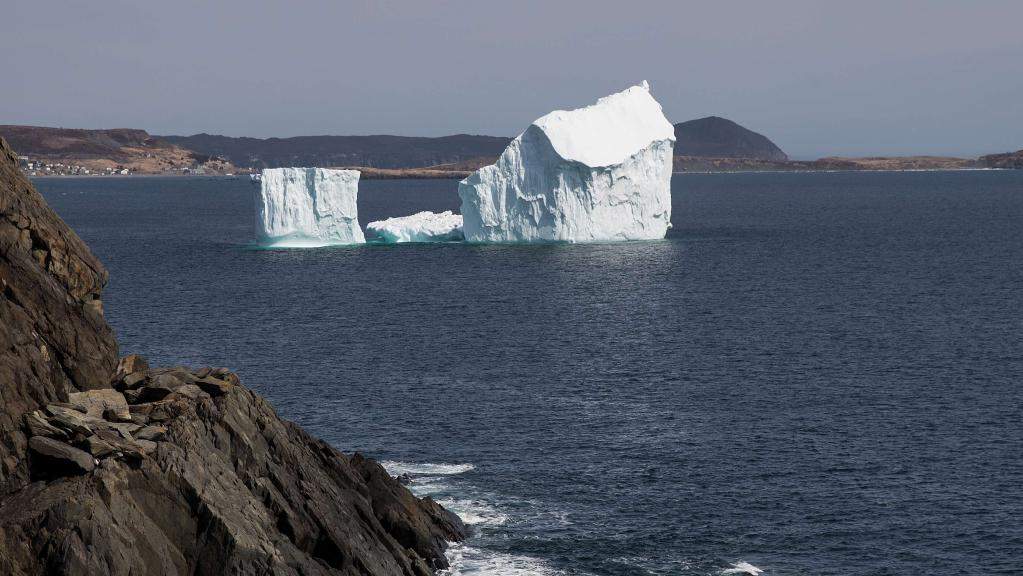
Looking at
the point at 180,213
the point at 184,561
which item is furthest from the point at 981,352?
the point at 180,213

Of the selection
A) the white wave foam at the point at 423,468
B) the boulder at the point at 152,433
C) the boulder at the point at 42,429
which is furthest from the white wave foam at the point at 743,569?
the boulder at the point at 42,429

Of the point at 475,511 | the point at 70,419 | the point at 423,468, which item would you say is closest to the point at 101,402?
the point at 70,419

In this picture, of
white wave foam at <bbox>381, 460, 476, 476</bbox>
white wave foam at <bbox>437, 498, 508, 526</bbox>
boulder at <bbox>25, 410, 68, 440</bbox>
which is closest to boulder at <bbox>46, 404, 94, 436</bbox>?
boulder at <bbox>25, 410, 68, 440</bbox>

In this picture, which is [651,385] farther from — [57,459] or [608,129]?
[608,129]

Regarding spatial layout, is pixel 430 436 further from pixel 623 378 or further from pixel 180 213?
pixel 180 213

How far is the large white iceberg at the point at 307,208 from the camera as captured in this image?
105625mm

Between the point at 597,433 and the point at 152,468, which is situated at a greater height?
the point at 152,468

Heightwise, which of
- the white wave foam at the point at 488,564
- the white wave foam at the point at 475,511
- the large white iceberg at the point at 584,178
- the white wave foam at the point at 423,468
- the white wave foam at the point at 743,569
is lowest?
the white wave foam at the point at 488,564

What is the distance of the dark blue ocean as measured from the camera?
37.4 meters

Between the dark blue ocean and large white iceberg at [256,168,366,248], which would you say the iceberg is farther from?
the dark blue ocean

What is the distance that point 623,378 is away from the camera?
2281 inches

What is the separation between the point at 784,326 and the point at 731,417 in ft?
75.3

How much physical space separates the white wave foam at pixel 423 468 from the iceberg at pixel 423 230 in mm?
74060

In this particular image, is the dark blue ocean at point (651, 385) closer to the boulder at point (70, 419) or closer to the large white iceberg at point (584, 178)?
the large white iceberg at point (584, 178)
